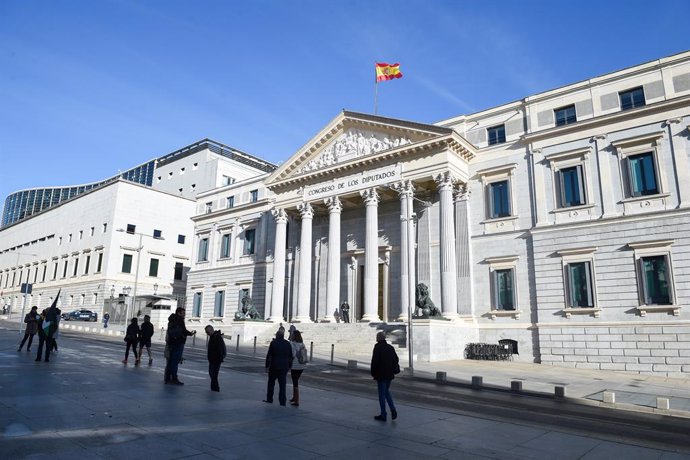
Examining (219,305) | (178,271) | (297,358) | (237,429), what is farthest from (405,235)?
(178,271)

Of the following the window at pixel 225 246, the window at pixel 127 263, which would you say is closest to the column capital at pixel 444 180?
the window at pixel 225 246

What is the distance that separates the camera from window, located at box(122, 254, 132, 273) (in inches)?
2455

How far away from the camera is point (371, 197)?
33688 mm

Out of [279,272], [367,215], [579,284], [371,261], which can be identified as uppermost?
[367,215]

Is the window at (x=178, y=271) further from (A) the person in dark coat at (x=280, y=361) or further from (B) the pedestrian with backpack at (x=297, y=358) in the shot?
(A) the person in dark coat at (x=280, y=361)

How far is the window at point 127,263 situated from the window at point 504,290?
49.4 metres

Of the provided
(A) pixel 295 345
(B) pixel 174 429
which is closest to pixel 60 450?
(B) pixel 174 429

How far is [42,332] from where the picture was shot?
17141mm

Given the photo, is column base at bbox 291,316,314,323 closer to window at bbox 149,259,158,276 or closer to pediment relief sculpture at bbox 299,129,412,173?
pediment relief sculpture at bbox 299,129,412,173

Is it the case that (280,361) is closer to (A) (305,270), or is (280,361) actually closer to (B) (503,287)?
(B) (503,287)

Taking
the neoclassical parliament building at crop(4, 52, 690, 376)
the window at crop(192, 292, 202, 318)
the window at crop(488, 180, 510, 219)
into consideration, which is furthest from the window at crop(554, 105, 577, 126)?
the window at crop(192, 292, 202, 318)

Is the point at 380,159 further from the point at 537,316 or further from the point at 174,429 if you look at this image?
the point at 174,429

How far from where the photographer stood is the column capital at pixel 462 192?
106ft

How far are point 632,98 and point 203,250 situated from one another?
132 ft
